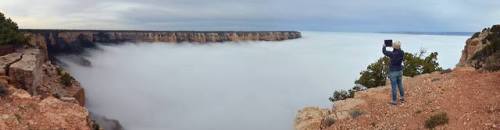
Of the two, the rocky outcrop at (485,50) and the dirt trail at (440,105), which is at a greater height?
the rocky outcrop at (485,50)

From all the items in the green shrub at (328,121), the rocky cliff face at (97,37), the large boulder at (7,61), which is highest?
the large boulder at (7,61)

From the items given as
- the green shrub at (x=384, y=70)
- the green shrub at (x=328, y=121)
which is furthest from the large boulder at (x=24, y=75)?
the green shrub at (x=384, y=70)

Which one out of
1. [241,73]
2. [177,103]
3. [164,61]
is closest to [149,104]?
[177,103]

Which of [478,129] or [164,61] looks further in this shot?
[164,61]

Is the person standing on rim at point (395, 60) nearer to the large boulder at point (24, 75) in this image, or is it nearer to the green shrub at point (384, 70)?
the large boulder at point (24, 75)

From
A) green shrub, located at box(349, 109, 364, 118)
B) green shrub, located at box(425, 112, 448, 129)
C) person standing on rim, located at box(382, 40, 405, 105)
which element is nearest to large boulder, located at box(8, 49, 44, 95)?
green shrub, located at box(349, 109, 364, 118)

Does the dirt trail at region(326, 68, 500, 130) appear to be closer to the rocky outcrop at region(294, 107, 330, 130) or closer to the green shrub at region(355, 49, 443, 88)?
the rocky outcrop at region(294, 107, 330, 130)

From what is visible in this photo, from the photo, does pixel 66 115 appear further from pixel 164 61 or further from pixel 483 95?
pixel 164 61

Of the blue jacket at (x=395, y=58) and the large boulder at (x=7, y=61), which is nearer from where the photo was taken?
the blue jacket at (x=395, y=58)
